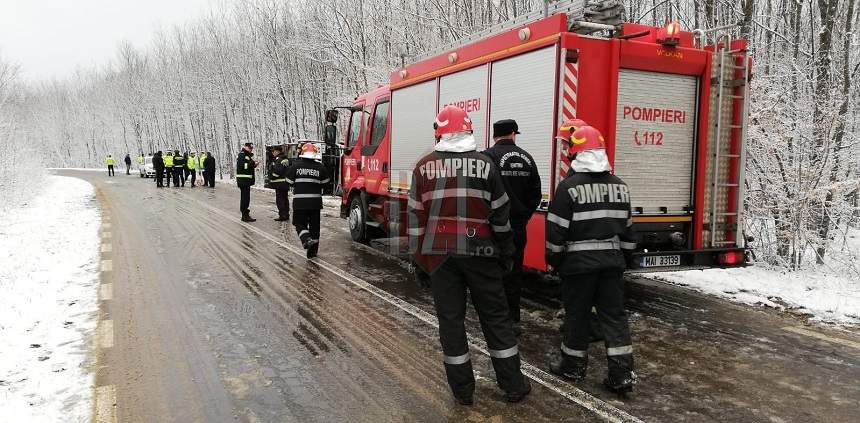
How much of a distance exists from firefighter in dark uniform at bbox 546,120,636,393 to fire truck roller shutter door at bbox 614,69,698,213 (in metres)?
1.90

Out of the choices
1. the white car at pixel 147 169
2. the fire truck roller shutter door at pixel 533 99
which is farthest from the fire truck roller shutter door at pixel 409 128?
the white car at pixel 147 169

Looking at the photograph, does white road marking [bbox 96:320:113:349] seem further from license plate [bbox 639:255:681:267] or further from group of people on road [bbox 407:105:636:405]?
license plate [bbox 639:255:681:267]

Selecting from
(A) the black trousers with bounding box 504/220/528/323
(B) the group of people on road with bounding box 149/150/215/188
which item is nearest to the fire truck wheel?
(A) the black trousers with bounding box 504/220/528/323

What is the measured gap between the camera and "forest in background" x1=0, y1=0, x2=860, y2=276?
25.0 feet

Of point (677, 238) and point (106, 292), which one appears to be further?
point (106, 292)

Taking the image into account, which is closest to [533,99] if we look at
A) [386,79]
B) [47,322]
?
[47,322]

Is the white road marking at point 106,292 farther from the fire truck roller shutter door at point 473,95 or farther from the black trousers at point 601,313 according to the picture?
the black trousers at point 601,313

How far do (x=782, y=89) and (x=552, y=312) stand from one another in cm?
Result: 550

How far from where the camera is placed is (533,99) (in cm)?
549

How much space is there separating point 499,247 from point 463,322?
1.78ft

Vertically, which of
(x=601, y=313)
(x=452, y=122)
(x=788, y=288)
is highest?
(x=452, y=122)

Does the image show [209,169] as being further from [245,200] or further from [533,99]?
[533,99]

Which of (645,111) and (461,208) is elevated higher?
(645,111)

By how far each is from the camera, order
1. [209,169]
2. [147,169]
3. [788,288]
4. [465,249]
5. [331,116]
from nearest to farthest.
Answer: [465,249]
[788,288]
[331,116]
[209,169]
[147,169]
